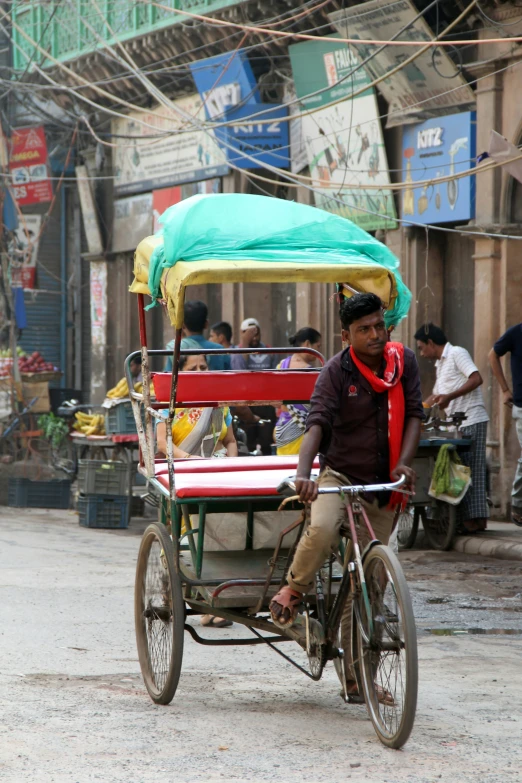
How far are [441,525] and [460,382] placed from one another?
125 cm

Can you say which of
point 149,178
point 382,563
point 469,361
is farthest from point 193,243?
point 149,178

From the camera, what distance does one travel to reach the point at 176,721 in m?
5.02

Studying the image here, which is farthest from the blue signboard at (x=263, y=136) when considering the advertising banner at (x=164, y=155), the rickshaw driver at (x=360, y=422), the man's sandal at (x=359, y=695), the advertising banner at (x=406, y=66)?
the man's sandal at (x=359, y=695)

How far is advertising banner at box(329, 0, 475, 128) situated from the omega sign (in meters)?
0.17

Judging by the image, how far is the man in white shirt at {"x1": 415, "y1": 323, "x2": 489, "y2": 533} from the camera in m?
10.8

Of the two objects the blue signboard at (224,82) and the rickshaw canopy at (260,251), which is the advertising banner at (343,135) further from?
the rickshaw canopy at (260,251)

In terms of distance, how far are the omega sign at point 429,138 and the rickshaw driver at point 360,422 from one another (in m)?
8.78

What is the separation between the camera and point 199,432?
7.62m

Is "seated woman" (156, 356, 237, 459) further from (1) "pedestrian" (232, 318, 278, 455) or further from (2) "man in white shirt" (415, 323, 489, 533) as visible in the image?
(1) "pedestrian" (232, 318, 278, 455)

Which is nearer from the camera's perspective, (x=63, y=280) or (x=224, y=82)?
(x=224, y=82)

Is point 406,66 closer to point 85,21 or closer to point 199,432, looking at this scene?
point 85,21

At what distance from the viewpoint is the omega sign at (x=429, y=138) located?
43.8ft

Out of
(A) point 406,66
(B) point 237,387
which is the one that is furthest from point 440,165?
(B) point 237,387

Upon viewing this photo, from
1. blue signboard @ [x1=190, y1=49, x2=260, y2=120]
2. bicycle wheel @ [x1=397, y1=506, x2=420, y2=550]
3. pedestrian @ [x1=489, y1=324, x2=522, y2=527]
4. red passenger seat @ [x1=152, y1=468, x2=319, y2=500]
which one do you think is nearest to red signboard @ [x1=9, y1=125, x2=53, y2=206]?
blue signboard @ [x1=190, y1=49, x2=260, y2=120]
